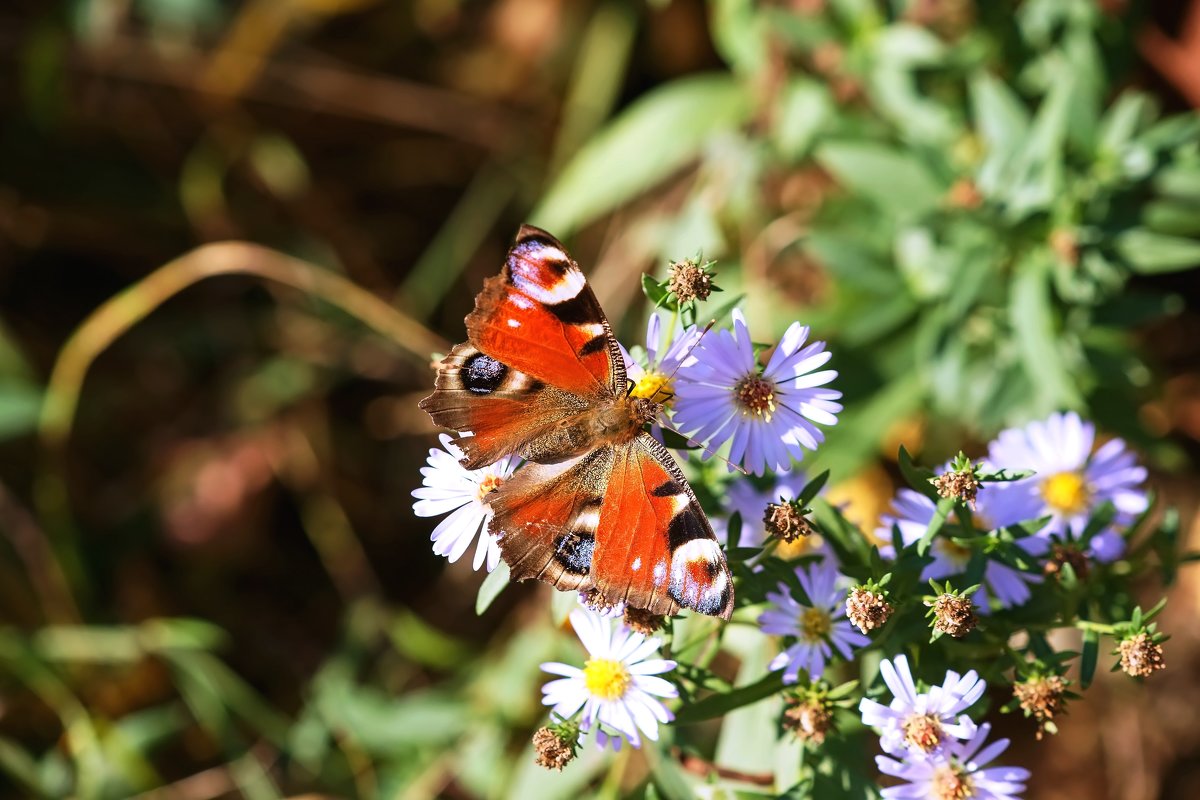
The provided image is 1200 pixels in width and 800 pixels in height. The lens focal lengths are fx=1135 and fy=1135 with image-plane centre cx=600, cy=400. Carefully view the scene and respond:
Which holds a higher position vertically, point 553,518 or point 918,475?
point 918,475

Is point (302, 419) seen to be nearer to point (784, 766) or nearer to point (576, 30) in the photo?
point (576, 30)

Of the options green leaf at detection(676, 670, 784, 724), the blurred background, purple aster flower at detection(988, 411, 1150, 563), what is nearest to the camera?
green leaf at detection(676, 670, 784, 724)

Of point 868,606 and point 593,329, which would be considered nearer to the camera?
point 868,606

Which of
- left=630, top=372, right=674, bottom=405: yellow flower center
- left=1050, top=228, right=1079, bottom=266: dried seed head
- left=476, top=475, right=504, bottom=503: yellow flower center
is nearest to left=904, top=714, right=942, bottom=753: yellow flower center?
left=630, top=372, right=674, bottom=405: yellow flower center

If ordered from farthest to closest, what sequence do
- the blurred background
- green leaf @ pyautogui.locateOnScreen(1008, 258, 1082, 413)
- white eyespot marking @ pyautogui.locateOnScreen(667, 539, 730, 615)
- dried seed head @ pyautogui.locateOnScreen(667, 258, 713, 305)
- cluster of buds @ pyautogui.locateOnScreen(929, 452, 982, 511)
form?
the blurred background < green leaf @ pyautogui.locateOnScreen(1008, 258, 1082, 413) < dried seed head @ pyautogui.locateOnScreen(667, 258, 713, 305) < cluster of buds @ pyautogui.locateOnScreen(929, 452, 982, 511) < white eyespot marking @ pyautogui.locateOnScreen(667, 539, 730, 615)

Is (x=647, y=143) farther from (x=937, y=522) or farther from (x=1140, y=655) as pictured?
(x=1140, y=655)

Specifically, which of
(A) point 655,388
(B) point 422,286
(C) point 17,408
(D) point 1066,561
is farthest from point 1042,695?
(C) point 17,408

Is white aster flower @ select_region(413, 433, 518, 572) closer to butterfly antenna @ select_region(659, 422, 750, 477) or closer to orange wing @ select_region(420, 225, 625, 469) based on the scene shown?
orange wing @ select_region(420, 225, 625, 469)
